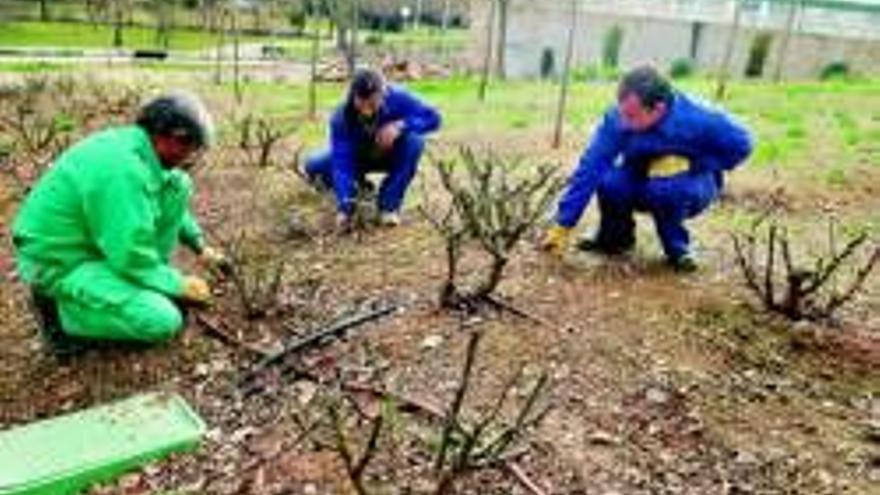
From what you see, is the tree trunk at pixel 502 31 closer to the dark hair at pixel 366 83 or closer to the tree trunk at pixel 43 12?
the dark hair at pixel 366 83

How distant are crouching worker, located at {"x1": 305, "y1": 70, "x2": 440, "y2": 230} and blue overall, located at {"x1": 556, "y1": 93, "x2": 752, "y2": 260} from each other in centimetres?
132

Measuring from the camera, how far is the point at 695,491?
4191 millimetres

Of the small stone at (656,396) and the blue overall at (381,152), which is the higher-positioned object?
the blue overall at (381,152)

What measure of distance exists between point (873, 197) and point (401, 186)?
3.65m

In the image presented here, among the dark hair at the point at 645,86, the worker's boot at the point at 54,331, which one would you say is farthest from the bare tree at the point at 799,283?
the worker's boot at the point at 54,331

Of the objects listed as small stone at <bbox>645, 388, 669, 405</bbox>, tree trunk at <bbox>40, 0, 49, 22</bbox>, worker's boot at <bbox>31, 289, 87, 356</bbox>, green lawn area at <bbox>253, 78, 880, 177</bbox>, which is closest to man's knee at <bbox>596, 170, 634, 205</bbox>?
small stone at <bbox>645, 388, 669, 405</bbox>

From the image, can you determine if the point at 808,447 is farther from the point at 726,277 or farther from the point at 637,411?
the point at 726,277

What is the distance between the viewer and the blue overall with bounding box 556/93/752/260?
6070 mm

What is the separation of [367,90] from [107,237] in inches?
86.8

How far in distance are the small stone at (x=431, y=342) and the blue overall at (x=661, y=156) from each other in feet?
4.18

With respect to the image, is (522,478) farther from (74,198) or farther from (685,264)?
(685,264)

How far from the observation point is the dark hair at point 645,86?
5750 mm

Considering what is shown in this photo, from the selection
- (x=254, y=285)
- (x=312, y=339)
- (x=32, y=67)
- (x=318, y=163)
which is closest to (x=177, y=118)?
(x=312, y=339)

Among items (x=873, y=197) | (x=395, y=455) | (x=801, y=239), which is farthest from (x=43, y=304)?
(x=873, y=197)
